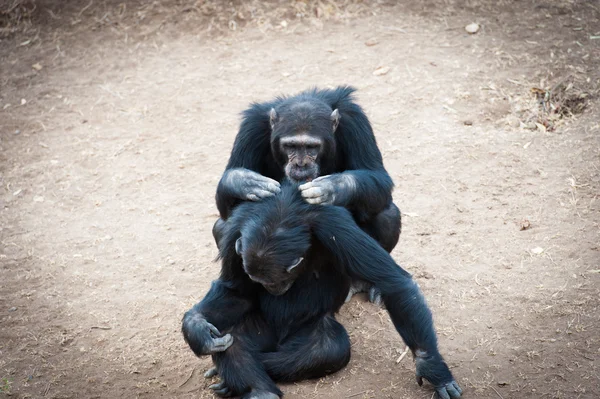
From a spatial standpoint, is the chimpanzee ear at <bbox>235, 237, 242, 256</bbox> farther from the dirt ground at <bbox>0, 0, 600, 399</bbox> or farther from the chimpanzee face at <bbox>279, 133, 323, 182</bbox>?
the dirt ground at <bbox>0, 0, 600, 399</bbox>

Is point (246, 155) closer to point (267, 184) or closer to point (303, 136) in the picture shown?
point (303, 136)

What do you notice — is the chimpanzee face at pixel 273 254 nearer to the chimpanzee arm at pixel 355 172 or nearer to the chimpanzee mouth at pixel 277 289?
the chimpanzee mouth at pixel 277 289

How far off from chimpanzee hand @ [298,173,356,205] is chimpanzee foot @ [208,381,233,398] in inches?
71.4

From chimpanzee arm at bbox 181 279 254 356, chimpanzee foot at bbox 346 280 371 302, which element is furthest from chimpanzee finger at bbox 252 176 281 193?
chimpanzee foot at bbox 346 280 371 302

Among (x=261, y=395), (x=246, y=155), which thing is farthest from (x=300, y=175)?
(x=261, y=395)

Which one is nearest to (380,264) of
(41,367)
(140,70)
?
→ (41,367)

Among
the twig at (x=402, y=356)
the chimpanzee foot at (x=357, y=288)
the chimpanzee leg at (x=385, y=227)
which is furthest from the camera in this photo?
the chimpanzee foot at (x=357, y=288)

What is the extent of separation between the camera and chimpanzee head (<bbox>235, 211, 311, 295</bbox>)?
5480 mm

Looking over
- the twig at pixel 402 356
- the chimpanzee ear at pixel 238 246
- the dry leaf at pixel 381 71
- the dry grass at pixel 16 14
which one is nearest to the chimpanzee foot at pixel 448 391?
the twig at pixel 402 356

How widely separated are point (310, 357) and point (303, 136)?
212cm

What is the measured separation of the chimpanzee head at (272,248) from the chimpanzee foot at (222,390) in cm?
106

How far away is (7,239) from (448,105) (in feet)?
22.2

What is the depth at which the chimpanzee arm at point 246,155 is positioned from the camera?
6.58 m

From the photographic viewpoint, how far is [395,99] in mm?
10883
